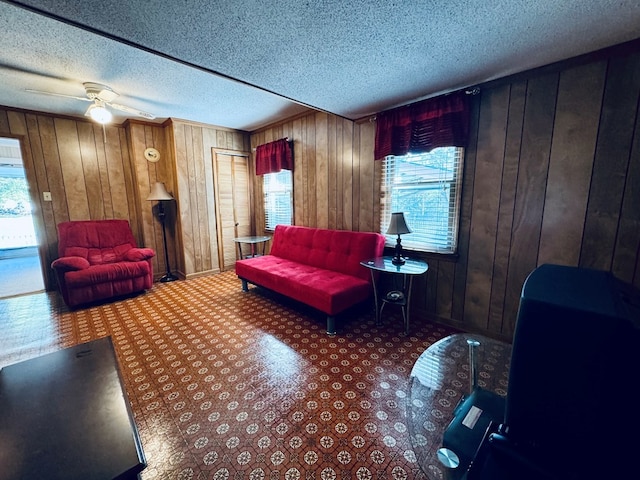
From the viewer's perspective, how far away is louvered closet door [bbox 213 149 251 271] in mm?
4531

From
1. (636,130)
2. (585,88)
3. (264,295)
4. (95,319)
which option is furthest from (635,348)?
(95,319)

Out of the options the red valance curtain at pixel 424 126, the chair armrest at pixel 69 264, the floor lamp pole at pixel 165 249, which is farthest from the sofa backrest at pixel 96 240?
the red valance curtain at pixel 424 126

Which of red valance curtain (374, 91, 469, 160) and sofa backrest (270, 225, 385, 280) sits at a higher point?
red valance curtain (374, 91, 469, 160)

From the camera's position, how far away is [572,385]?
59 centimetres

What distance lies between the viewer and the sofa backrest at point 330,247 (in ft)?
9.44

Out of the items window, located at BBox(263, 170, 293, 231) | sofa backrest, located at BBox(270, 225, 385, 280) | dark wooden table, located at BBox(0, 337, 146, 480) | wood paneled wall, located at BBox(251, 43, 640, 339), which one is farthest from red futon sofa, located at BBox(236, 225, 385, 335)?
dark wooden table, located at BBox(0, 337, 146, 480)

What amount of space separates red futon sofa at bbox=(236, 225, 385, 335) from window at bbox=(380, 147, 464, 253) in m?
0.39

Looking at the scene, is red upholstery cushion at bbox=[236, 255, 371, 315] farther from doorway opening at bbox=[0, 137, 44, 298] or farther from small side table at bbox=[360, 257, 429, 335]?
doorway opening at bbox=[0, 137, 44, 298]

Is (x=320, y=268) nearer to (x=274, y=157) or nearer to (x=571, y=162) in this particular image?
(x=274, y=157)

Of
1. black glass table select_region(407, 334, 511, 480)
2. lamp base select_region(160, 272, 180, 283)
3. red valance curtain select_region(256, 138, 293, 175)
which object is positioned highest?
red valance curtain select_region(256, 138, 293, 175)

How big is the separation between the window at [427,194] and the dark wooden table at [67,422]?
2584mm

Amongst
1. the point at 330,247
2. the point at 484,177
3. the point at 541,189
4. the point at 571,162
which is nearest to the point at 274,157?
the point at 330,247

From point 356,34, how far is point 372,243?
184 cm

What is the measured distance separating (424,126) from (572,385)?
2.46 m
